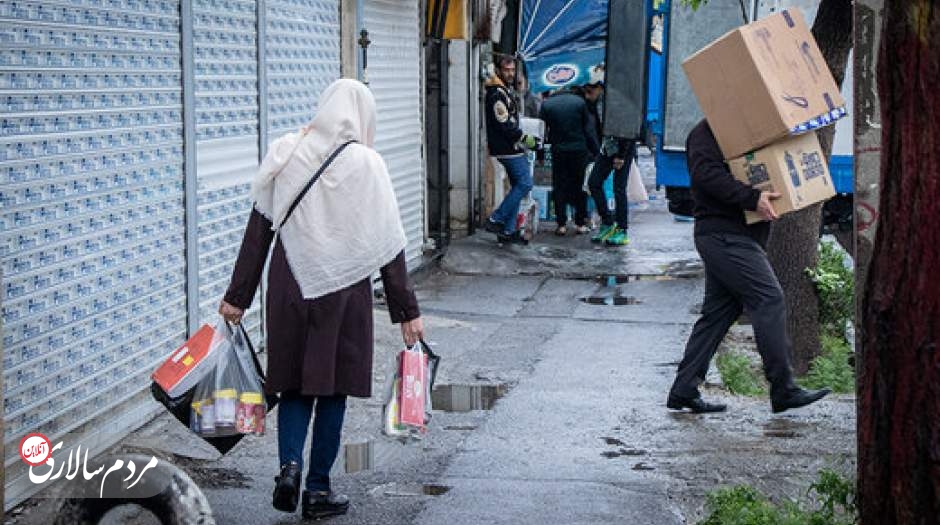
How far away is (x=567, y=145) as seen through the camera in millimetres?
17172

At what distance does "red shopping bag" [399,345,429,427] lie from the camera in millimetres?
6316

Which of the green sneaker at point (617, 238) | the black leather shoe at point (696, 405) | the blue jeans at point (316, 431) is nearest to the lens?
the blue jeans at point (316, 431)

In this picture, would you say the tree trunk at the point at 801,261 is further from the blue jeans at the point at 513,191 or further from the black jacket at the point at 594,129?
Result: the black jacket at the point at 594,129

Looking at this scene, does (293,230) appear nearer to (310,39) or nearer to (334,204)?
(334,204)

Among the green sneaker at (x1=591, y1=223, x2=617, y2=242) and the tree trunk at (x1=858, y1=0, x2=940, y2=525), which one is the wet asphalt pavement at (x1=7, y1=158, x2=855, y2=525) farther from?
the green sneaker at (x1=591, y1=223, x2=617, y2=242)

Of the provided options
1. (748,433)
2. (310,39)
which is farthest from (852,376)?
(310,39)

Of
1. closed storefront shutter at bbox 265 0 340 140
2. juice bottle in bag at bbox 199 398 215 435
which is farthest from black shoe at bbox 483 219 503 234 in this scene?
juice bottle in bag at bbox 199 398 215 435

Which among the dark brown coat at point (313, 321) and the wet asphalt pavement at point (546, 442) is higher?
the dark brown coat at point (313, 321)

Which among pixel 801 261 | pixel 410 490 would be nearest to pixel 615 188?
pixel 801 261

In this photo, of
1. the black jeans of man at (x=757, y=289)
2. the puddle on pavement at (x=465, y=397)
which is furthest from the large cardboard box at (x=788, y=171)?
the puddle on pavement at (x=465, y=397)

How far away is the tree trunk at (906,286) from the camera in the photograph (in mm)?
4105

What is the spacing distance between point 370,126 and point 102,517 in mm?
2101

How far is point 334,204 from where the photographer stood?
6.21 metres

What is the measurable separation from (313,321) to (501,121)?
32.8 feet
